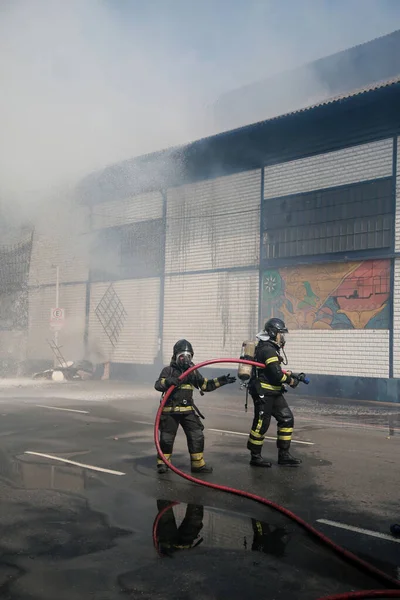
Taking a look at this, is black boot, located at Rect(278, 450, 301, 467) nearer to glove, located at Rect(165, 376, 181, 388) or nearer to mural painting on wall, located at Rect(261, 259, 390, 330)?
glove, located at Rect(165, 376, 181, 388)

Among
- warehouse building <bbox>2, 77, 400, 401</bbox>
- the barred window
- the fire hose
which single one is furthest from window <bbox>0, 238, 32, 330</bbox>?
the fire hose

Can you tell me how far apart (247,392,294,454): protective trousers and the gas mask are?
0.92 m

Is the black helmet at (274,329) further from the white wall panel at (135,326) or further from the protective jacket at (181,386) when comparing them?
the white wall panel at (135,326)

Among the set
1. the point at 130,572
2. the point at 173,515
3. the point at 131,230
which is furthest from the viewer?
the point at 131,230

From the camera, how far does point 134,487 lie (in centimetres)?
569

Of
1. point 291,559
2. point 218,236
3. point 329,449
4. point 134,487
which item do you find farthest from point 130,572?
point 218,236

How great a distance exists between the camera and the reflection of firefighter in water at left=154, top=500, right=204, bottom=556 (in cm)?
403

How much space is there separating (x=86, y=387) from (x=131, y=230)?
6598mm

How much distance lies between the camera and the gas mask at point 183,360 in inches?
253

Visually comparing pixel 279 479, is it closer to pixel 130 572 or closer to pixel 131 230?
pixel 130 572

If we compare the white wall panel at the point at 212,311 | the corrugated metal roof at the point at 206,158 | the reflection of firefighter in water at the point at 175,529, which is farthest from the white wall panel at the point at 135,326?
the reflection of firefighter in water at the point at 175,529

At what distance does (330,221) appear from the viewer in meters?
16.0

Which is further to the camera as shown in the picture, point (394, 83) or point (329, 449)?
point (394, 83)

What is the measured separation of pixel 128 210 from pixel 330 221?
8.74m
